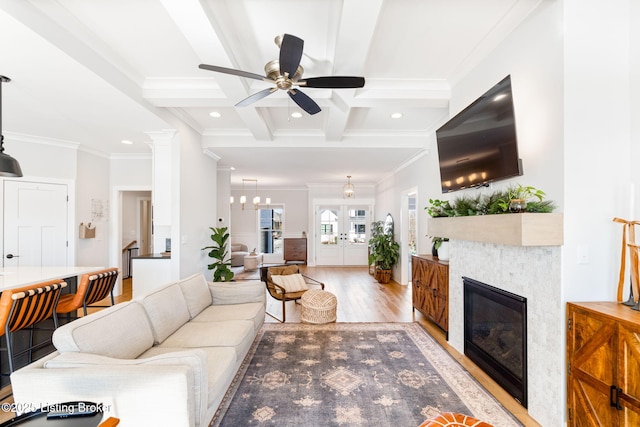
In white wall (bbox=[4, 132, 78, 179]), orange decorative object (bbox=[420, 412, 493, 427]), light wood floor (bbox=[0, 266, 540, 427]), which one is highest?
white wall (bbox=[4, 132, 78, 179])

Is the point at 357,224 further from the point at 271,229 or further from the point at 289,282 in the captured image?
the point at 289,282

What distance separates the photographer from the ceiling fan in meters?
1.99

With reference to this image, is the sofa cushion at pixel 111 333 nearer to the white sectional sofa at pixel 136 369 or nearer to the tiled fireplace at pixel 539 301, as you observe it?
the white sectional sofa at pixel 136 369

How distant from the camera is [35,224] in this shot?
4754 mm

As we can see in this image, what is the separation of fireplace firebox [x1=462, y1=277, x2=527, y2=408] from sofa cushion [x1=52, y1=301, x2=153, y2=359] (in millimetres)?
2708

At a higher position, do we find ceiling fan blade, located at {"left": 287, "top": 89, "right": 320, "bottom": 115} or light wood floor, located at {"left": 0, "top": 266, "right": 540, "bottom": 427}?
ceiling fan blade, located at {"left": 287, "top": 89, "right": 320, "bottom": 115}

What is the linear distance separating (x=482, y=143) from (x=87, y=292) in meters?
3.75

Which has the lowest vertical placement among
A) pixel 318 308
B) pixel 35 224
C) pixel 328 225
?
pixel 318 308

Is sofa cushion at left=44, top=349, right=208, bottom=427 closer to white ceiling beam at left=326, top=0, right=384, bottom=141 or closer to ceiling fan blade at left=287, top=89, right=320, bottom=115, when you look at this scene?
ceiling fan blade at left=287, top=89, right=320, bottom=115

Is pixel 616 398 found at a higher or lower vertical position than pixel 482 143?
lower

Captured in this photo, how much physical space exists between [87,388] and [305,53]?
2690 mm

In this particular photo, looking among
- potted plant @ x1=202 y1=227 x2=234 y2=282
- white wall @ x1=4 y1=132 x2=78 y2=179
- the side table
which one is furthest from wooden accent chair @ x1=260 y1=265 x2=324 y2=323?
the side table

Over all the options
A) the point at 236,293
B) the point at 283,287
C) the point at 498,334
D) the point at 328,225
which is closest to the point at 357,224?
the point at 328,225

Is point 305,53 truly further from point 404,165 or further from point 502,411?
point 404,165
